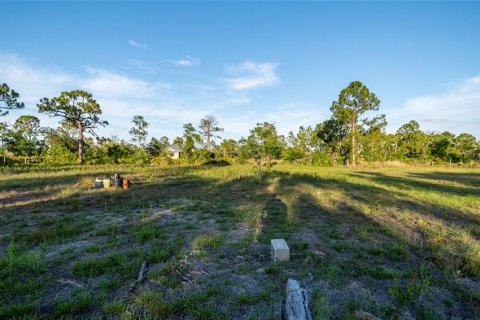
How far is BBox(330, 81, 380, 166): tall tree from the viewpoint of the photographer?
28484 mm

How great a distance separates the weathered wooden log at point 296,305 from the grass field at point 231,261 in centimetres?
28

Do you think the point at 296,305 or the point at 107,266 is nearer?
the point at 296,305

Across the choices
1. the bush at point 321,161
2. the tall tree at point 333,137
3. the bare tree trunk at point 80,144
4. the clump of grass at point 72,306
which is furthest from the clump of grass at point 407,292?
the tall tree at point 333,137

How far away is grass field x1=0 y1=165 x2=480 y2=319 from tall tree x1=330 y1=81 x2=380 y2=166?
24838 millimetres

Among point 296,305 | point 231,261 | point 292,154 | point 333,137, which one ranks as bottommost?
point 231,261

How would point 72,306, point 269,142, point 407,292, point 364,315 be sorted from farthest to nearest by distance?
point 269,142 < point 407,292 < point 72,306 < point 364,315

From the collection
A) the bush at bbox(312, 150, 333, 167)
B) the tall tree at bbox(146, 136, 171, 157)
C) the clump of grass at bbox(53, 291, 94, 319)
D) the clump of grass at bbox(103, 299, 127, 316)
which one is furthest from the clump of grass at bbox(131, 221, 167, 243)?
the tall tree at bbox(146, 136, 171, 157)

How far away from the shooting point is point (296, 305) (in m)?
1.99

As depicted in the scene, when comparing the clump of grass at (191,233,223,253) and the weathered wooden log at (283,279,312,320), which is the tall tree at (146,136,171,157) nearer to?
the clump of grass at (191,233,223,253)

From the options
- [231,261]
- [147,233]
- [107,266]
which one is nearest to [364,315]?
[231,261]

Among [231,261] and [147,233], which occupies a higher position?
[147,233]

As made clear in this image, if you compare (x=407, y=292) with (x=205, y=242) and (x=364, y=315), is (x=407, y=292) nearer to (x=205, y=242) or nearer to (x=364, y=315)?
(x=364, y=315)

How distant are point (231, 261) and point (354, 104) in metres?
31.3

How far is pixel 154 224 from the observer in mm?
4934
